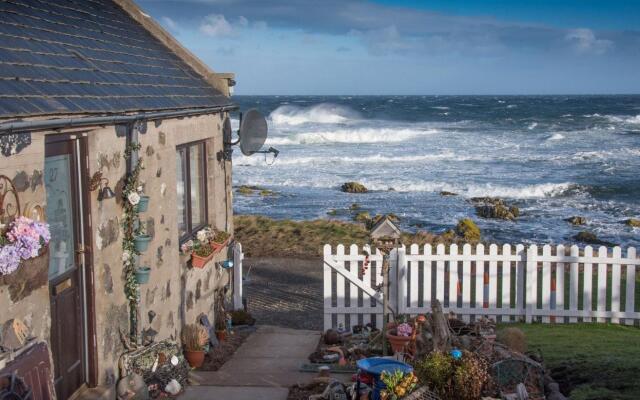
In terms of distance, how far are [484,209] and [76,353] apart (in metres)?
18.2

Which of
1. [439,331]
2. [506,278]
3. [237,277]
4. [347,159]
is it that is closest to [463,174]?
[347,159]

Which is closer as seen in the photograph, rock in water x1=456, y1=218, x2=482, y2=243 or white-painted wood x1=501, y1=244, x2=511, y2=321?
white-painted wood x1=501, y1=244, x2=511, y2=321

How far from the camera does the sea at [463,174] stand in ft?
74.0

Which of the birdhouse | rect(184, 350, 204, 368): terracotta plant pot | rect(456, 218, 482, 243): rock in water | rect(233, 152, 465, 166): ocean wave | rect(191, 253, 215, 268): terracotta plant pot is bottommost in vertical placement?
rect(456, 218, 482, 243): rock in water

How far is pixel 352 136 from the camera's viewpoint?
53.4 metres

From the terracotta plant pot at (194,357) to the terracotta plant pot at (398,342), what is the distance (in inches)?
87.6

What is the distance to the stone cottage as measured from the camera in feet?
17.5

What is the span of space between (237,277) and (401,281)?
2.74 meters

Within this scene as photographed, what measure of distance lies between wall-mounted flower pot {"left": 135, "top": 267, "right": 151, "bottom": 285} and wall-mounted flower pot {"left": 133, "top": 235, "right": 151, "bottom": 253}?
180mm

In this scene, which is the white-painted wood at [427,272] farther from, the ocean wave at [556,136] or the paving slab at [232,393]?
the ocean wave at [556,136]

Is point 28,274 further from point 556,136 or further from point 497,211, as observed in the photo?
point 556,136

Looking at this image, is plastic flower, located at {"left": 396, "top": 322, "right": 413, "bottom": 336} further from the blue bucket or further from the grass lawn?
the blue bucket

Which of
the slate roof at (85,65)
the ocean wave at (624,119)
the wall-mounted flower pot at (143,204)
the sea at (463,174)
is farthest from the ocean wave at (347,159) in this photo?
the ocean wave at (624,119)

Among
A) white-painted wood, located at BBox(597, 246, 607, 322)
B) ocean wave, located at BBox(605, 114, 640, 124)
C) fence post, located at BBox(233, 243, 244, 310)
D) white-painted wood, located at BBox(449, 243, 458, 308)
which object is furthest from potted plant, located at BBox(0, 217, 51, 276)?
ocean wave, located at BBox(605, 114, 640, 124)
